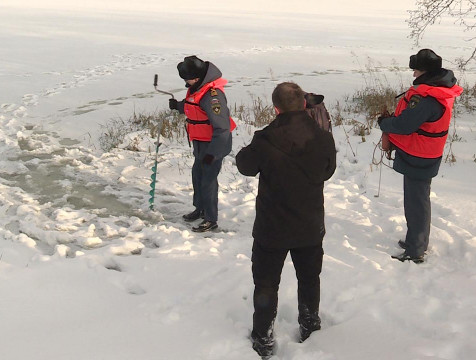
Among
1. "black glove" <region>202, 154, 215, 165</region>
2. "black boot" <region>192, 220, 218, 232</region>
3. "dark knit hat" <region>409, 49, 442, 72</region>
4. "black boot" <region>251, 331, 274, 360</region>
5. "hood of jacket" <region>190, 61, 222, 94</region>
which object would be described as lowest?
"black boot" <region>251, 331, 274, 360</region>

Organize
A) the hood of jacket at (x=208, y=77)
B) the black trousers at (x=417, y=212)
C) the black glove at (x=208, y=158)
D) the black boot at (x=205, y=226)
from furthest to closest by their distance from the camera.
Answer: the black boot at (x=205, y=226), the black glove at (x=208, y=158), the hood of jacket at (x=208, y=77), the black trousers at (x=417, y=212)

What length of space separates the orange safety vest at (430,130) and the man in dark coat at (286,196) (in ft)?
4.72

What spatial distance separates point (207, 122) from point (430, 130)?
86.1 inches

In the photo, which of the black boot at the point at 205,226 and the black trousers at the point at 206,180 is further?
the black boot at the point at 205,226

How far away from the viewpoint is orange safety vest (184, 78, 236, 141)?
457cm

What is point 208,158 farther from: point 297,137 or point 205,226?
point 297,137

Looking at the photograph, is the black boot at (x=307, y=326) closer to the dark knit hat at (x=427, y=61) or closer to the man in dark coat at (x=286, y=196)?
the man in dark coat at (x=286, y=196)

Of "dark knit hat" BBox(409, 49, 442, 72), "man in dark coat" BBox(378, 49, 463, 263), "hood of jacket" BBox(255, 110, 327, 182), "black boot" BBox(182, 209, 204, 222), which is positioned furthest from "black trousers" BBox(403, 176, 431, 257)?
"black boot" BBox(182, 209, 204, 222)

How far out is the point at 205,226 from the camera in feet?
16.6

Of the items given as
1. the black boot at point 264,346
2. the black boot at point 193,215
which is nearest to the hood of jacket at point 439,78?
the black boot at point 264,346

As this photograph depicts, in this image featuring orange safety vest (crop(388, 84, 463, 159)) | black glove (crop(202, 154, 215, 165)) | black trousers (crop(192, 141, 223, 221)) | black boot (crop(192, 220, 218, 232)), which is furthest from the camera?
black boot (crop(192, 220, 218, 232))

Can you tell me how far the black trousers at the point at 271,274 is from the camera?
9.55ft

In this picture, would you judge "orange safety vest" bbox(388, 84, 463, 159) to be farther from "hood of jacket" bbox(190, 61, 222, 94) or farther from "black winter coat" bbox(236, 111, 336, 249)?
"hood of jacket" bbox(190, 61, 222, 94)

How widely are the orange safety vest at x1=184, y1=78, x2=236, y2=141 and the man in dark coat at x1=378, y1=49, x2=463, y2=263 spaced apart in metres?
1.72
